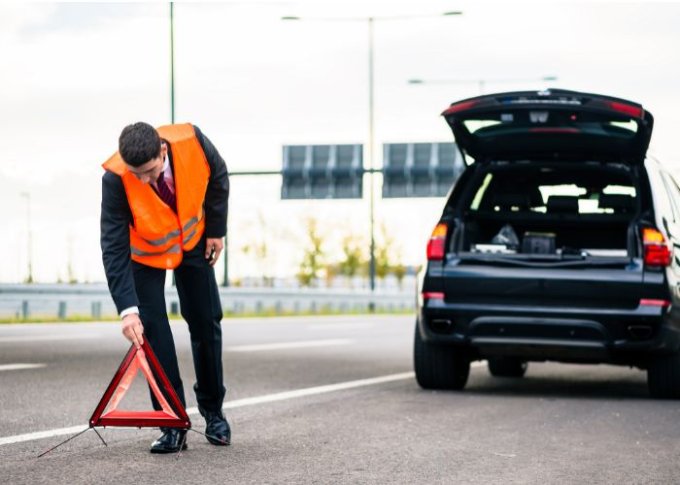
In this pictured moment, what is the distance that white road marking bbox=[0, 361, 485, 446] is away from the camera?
6715mm

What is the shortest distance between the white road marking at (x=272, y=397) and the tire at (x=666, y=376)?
207 centimetres

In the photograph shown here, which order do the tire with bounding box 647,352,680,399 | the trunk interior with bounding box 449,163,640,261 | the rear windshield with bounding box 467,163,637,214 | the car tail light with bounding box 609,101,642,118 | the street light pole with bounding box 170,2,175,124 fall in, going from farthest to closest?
the street light pole with bounding box 170,2,175,124 < the rear windshield with bounding box 467,163,637,214 < the trunk interior with bounding box 449,163,640,261 < the tire with bounding box 647,352,680,399 < the car tail light with bounding box 609,101,642,118

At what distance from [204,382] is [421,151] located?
27896mm

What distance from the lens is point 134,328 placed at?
6.12 m

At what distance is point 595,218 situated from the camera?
9.63 m

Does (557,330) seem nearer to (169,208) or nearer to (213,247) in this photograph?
(213,247)

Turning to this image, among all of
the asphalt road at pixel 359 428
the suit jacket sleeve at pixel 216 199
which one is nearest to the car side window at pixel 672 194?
the asphalt road at pixel 359 428

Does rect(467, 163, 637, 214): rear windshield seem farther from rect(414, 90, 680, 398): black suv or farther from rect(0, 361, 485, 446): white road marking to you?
rect(0, 361, 485, 446): white road marking

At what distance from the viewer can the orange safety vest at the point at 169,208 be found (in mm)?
6121

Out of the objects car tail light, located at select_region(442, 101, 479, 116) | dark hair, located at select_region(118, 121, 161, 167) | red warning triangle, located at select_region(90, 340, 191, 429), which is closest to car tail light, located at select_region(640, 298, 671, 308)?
car tail light, located at select_region(442, 101, 479, 116)

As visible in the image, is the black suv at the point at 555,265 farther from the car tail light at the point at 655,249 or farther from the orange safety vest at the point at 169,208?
the orange safety vest at the point at 169,208

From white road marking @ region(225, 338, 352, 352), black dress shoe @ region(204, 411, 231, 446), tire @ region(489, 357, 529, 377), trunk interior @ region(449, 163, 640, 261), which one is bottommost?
white road marking @ region(225, 338, 352, 352)

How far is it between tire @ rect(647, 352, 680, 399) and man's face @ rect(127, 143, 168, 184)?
14.7 ft

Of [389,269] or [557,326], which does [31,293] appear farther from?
[389,269]
